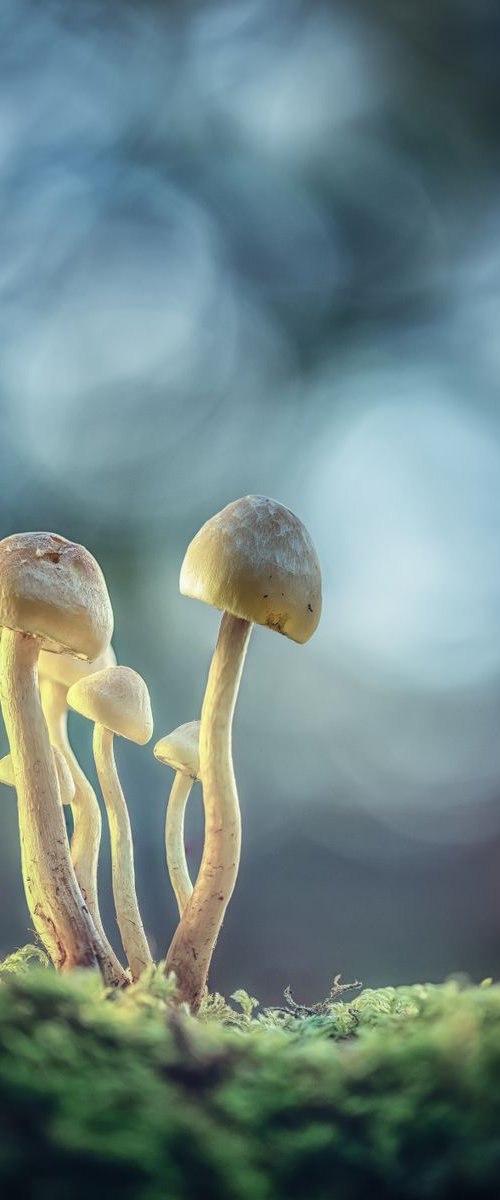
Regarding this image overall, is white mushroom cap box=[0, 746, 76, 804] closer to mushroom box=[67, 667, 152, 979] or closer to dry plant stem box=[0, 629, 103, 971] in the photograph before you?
mushroom box=[67, 667, 152, 979]

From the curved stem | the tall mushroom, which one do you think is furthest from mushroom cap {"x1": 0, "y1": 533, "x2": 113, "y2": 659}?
the curved stem

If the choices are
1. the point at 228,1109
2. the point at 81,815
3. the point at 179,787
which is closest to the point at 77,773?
the point at 81,815

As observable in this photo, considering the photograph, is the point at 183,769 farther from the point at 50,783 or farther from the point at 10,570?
the point at 10,570

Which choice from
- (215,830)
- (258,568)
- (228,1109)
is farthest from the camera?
(215,830)

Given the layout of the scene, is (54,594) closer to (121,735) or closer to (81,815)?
(121,735)

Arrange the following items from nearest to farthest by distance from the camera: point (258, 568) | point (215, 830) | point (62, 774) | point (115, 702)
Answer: point (258, 568) → point (215, 830) → point (115, 702) → point (62, 774)

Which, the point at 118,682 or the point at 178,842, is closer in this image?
the point at 118,682

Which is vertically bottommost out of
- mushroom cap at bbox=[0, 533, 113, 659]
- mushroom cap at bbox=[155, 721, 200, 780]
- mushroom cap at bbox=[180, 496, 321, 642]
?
mushroom cap at bbox=[0, 533, 113, 659]
